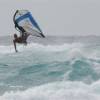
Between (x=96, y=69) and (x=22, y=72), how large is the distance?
14.5 ft

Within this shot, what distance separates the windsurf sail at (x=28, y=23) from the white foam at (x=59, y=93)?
3.62 metres

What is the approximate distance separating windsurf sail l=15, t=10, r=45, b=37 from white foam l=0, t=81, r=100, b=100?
143 inches

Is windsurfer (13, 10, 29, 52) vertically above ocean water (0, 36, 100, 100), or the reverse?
windsurfer (13, 10, 29, 52)

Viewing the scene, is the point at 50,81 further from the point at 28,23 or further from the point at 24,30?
the point at 24,30

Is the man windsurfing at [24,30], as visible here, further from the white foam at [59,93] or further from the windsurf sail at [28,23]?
the white foam at [59,93]

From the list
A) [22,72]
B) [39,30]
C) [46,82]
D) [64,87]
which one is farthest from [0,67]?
[39,30]

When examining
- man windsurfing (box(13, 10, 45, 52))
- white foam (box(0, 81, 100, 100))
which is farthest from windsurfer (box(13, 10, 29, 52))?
white foam (box(0, 81, 100, 100))

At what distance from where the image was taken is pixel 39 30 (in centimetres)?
2002

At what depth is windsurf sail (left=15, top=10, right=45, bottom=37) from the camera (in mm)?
19297

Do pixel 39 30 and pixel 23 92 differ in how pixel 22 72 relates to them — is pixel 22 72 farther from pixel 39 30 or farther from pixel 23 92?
pixel 39 30

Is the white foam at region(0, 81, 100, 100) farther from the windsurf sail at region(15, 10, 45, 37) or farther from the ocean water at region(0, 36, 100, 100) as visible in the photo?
the windsurf sail at region(15, 10, 45, 37)

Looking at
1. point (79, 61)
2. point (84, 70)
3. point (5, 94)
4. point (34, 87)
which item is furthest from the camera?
point (79, 61)

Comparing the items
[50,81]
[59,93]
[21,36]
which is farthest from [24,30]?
[50,81]

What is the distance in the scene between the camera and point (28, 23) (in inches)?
795
